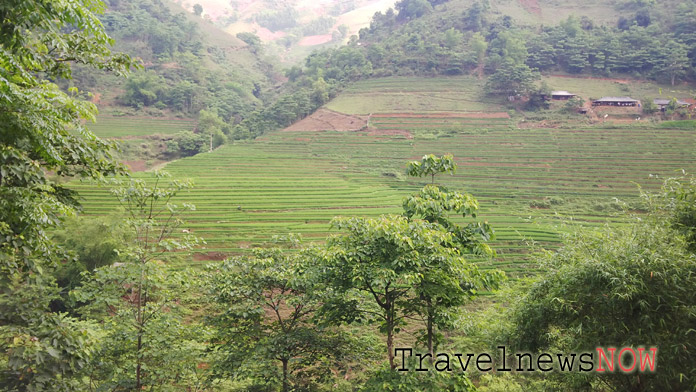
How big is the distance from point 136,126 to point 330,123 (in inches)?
1050

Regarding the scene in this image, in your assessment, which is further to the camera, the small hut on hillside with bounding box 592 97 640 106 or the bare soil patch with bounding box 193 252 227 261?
the small hut on hillside with bounding box 592 97 640 106

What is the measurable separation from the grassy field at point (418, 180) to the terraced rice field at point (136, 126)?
15.8 meters

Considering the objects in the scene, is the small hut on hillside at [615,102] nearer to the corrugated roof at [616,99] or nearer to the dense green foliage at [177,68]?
the corrugated roof at [616,99]

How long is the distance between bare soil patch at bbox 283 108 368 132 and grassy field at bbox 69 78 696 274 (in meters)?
1.50

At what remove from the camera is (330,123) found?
54156mm

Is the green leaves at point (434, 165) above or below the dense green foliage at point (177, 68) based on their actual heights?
below

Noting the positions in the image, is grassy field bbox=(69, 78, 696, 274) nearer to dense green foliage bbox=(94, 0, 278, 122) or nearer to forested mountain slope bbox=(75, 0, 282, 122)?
dense green foliage bbox=(94, 0, 278, 122)

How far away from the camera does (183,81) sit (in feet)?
220

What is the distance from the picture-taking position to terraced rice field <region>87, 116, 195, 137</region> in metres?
51.8

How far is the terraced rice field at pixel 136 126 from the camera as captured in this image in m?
51.8

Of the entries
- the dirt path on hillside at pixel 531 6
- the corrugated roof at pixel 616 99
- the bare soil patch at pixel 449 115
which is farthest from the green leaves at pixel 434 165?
the dirt path on hillside at pixel 531 6

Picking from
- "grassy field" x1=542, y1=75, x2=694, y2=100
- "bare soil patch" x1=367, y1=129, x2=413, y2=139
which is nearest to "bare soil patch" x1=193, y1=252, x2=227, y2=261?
"bare soil patch" x1=367, y1=129, x2=413, y2=139

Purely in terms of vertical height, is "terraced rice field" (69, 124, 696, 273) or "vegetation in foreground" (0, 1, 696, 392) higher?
"vegetation in foreground" (0, 1, 696, 392)

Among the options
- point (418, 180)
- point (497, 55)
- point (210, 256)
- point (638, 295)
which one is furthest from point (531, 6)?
point (638, 295)
